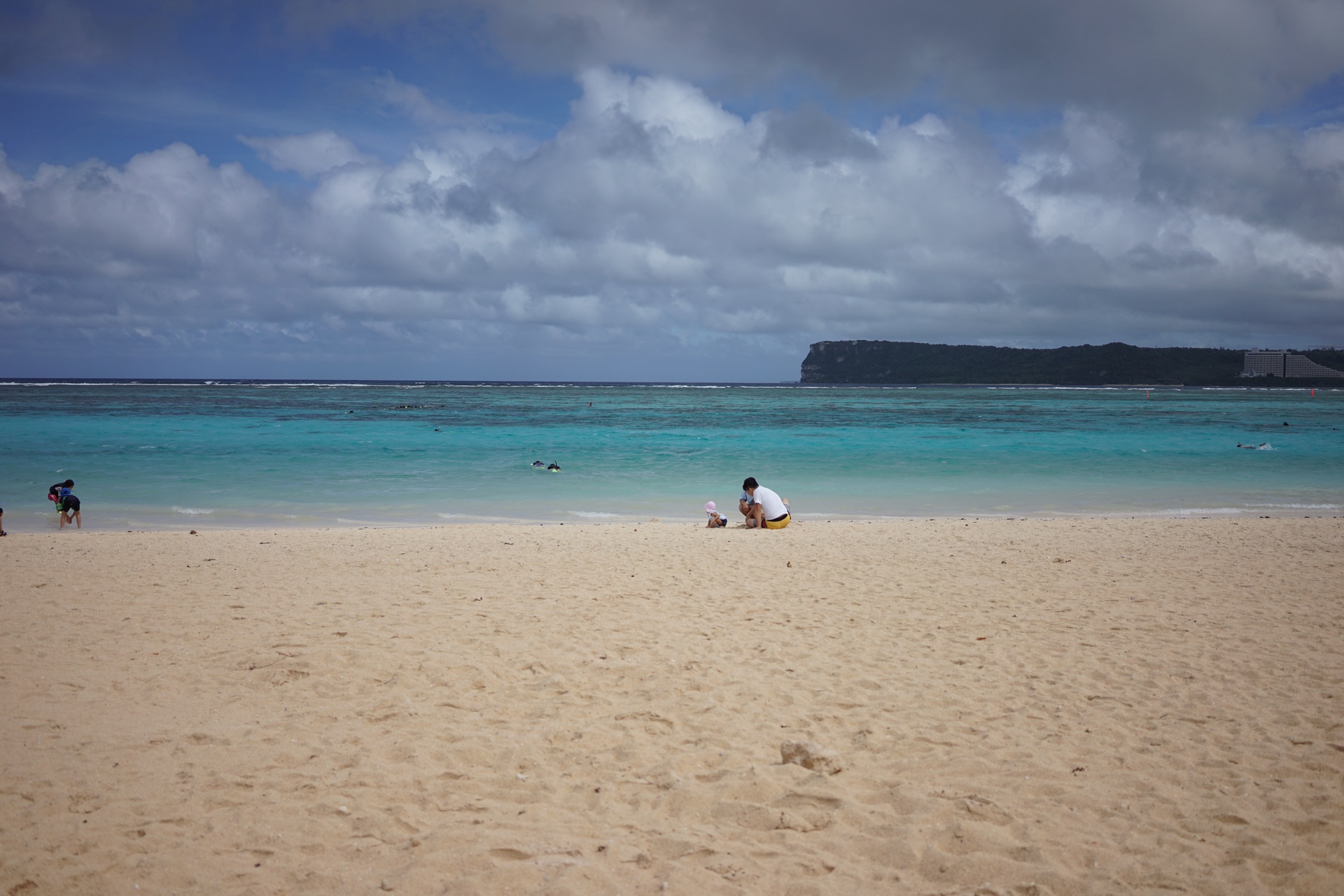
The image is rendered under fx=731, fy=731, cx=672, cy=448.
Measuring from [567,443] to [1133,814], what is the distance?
1200 inches

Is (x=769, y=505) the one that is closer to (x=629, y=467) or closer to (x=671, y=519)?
(x=671, y=519)

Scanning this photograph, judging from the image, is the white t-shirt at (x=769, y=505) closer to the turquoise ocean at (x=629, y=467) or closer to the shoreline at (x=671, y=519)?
the shoreline at (x=671, y=519)

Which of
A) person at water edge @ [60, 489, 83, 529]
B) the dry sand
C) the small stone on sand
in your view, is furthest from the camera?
person at water edge @ [60, 489, 83, 529]

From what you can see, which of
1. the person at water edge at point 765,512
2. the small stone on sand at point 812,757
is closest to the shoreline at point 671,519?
the person at water edge at point 765,512

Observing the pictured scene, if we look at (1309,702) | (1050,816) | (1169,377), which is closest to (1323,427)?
(1309,702)

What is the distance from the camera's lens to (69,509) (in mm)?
13820

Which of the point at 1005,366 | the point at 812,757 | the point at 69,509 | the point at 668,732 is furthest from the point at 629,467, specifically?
the point at 1005,366

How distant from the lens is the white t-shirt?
43.8ft

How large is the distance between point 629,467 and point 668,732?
19894mm

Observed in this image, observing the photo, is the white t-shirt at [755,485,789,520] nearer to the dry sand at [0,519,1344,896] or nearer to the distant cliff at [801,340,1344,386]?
the dry sand at [0,519,1344,896]

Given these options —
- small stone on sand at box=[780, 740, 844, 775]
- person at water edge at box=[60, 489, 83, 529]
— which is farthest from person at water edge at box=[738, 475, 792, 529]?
person at water edge at box=[60, 489, 83, 529]

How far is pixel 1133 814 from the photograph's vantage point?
12.7 feet

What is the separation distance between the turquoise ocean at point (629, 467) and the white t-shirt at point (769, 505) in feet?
7.83

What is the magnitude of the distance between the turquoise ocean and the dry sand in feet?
25.9
